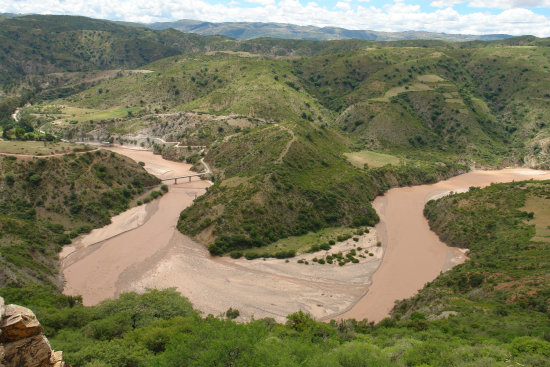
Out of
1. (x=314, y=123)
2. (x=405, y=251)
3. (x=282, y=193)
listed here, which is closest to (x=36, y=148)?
(x=282, y=193)

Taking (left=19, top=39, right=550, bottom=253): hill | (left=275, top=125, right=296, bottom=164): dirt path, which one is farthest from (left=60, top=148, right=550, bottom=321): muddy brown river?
(left=275, top=125, right=296, bottom=164): dirt path

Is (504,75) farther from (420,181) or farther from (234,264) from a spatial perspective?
(234,264)

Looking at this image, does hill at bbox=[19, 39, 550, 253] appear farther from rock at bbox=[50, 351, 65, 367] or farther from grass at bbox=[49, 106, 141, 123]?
rock at bbox=[50, 351, 65, 367]

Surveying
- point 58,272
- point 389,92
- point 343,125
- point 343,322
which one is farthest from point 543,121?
point 58,272

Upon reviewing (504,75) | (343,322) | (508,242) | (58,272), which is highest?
(504,75)

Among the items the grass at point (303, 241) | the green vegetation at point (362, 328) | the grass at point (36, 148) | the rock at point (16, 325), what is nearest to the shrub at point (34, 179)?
the grass at point (36, 148)

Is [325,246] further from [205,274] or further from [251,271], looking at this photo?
[205,274]
